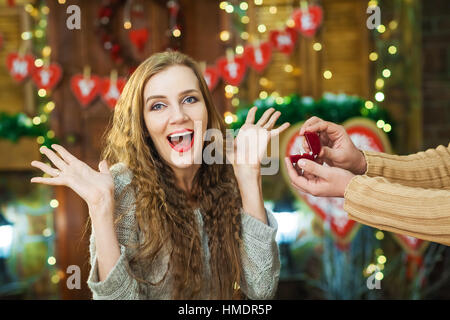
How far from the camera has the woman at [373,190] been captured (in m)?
1.19

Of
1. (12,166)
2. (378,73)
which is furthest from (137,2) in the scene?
(378,73)

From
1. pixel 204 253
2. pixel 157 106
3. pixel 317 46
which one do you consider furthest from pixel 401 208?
pixel 317 46

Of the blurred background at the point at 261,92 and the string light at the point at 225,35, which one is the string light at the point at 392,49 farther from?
the string light at the point at 225,35

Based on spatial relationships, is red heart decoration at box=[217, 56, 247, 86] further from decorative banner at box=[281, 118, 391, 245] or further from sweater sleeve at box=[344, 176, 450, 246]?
sweater sleeve at box=[344, 176, 450, 246]

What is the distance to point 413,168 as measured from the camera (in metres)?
1.54

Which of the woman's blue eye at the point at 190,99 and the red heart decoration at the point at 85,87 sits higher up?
the red heart decoration at the point at 85,87

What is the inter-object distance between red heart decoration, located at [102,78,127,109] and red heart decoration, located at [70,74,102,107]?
0.05 metres

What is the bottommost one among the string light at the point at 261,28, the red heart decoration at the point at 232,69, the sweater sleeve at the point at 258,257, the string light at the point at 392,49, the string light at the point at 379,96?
the sweater sleeve at the point at 258,257

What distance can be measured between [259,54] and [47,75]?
1.33 metres

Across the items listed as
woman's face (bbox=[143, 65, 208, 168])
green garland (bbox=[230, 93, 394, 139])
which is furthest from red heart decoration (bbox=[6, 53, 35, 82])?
woman's face (bbox=[143, 65, 208, 168])

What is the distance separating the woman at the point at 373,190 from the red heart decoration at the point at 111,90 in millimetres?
1754

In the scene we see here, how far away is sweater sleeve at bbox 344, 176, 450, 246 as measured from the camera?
118cm

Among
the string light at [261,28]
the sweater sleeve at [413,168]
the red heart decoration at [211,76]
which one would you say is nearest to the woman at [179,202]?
the sweater sleeve at [413,168]
